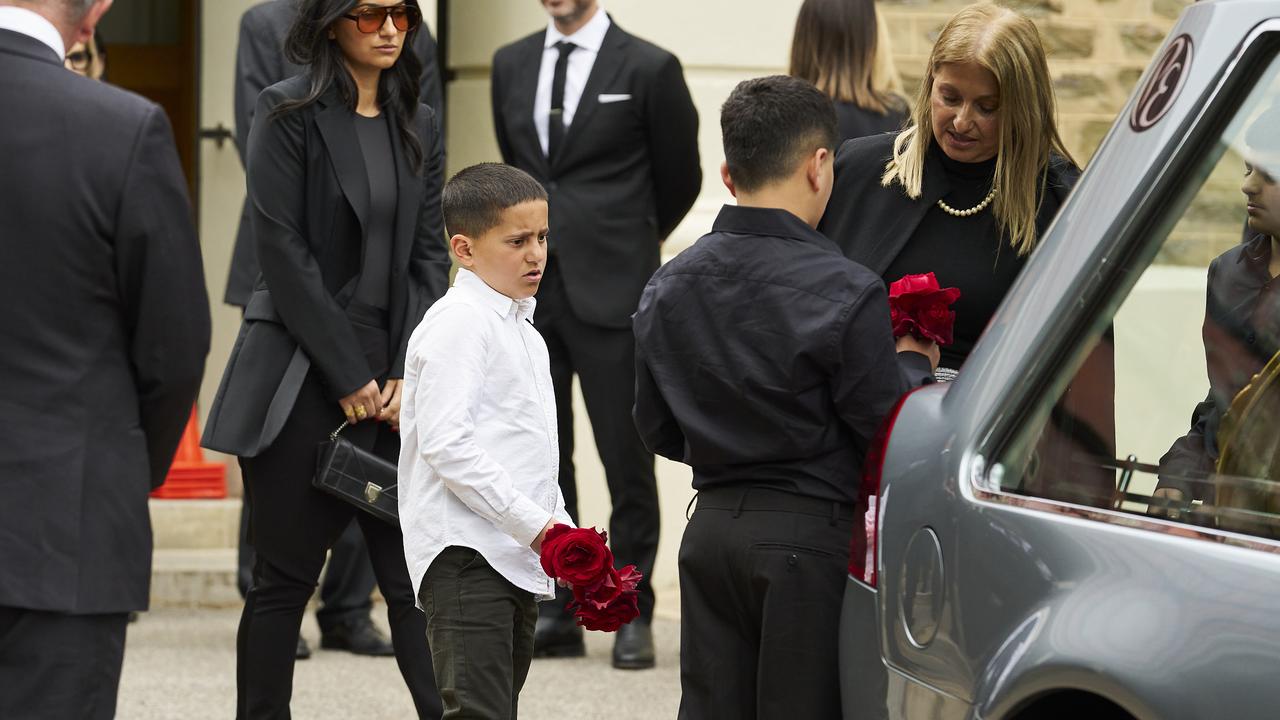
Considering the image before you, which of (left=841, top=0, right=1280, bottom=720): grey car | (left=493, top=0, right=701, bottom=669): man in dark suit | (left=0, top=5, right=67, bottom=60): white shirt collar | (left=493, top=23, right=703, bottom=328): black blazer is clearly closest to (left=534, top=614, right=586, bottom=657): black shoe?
(left=493, top=0, right=701, bottom=669): man in dark suit

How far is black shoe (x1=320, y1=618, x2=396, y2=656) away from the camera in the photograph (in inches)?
249

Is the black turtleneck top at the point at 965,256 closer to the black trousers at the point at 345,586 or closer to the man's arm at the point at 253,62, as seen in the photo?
the man's arm at the point at 253,62

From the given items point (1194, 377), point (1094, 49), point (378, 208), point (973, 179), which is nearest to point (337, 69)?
point (378, 208)

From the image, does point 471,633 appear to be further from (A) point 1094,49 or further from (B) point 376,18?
(A) point 1094,49

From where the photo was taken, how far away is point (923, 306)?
339 cm

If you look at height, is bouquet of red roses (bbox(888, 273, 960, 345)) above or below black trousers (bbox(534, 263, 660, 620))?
above

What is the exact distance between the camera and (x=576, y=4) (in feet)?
20.7

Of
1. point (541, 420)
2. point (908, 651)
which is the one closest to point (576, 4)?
point (541, 420)

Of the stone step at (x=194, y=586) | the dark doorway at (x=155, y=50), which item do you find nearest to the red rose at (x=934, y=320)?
the stone step at (x=194, y=586)

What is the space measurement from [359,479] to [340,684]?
5.60 ft

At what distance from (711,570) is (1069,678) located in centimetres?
98

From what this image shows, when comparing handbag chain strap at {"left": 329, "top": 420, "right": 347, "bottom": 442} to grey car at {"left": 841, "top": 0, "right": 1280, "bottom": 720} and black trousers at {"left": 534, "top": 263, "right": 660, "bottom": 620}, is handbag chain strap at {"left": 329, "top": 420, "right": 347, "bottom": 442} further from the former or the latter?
grey car at {"left": 841, "top": 0, "right": 1280, "bottom": 720}

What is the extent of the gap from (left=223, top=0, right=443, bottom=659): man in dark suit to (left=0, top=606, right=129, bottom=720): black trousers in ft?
10.5

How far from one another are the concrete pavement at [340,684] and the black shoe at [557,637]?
0.07 m
